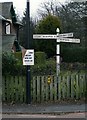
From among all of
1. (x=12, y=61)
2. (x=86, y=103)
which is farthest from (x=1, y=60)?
(x=86, y=103)

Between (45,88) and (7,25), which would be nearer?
(45,88)

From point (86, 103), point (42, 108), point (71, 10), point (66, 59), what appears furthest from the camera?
point (71, 10)

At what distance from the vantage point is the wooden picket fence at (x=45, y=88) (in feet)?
46.2

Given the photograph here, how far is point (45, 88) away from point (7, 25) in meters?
26.0

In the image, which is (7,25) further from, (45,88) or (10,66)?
(45,88)

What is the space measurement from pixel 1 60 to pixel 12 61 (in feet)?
1.59

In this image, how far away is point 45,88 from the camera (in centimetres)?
1420

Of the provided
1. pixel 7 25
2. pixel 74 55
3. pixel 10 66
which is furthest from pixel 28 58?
pixel 74 55

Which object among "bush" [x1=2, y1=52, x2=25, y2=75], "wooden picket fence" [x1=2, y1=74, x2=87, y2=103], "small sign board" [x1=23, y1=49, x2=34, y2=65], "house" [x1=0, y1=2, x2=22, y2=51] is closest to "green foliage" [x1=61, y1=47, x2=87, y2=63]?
"house" [x1=0, y1=2, x2=22, y2=51]

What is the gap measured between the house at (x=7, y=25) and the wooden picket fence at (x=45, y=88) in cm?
2027

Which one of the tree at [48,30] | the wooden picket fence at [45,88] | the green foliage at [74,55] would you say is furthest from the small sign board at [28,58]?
the green foliage at [74,55]

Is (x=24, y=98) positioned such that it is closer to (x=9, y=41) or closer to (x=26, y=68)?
(x=26, y=68)

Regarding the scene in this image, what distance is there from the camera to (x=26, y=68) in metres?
14.0

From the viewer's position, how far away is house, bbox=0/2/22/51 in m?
36.3
